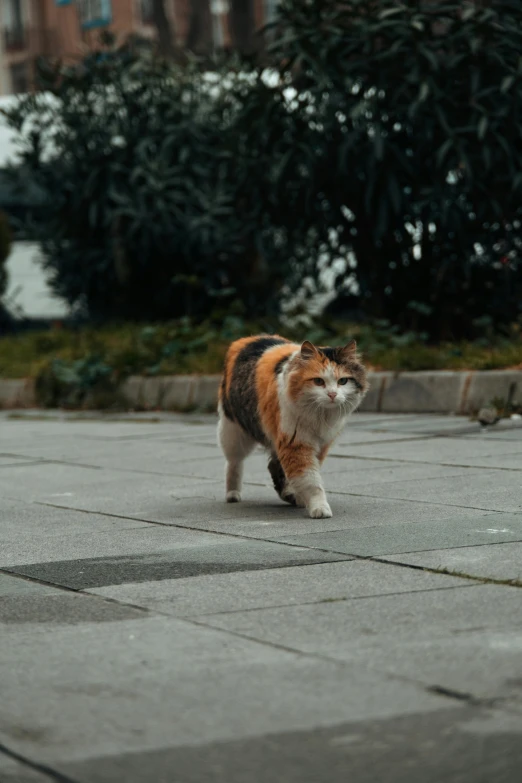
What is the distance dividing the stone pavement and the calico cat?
16cm

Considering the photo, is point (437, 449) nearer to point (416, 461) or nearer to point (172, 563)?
point (416, 461)

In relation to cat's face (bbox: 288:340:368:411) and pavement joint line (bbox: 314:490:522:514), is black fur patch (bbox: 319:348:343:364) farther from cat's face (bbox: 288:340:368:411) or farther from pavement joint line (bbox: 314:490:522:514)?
pavement joint line (bbox: 314:490:522:514)

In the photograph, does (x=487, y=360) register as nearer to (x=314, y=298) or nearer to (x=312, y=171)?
(x=312, y=171)

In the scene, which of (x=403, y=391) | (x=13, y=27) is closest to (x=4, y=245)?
(x=403, y=391)

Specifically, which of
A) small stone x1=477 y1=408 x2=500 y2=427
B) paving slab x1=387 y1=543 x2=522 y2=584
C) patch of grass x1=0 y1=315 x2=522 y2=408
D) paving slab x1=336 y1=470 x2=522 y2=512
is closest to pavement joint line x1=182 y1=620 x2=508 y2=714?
paving slab x1=387 y1=543 x2=522 y2=584

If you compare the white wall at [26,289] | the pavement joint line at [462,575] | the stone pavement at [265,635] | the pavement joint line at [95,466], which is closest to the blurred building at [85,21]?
the white wall at [26,289]

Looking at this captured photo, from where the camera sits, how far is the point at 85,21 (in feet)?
141

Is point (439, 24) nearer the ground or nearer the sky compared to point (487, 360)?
nearer the sky

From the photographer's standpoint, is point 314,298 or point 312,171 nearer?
point 312,171

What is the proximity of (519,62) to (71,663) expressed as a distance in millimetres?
9943

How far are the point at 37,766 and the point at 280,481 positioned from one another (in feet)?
12.4

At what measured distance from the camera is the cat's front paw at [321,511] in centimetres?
601

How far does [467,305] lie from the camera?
531 inches

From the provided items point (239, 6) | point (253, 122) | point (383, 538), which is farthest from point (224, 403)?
point (239, 6)
